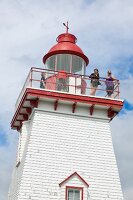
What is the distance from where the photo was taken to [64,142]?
17688 millimetres

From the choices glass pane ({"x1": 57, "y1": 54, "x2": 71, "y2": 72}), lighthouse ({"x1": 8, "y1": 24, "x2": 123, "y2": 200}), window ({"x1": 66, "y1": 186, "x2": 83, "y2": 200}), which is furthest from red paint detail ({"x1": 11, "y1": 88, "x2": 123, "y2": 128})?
window ({"x1": 66, "y1": 186, "x2": 83, "y2": 200})

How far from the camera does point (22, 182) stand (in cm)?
1659

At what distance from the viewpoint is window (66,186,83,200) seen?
16781 mm

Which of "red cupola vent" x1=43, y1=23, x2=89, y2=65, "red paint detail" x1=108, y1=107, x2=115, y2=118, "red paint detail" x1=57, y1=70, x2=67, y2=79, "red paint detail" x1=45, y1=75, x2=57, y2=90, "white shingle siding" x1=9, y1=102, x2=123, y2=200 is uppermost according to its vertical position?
"red cupola vent" x1=43, y1=23, x2=89, y2=65

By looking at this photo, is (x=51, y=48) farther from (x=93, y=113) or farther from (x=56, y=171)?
(x=56, y=171)

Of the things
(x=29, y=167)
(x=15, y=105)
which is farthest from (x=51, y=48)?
(x=29, y=167)

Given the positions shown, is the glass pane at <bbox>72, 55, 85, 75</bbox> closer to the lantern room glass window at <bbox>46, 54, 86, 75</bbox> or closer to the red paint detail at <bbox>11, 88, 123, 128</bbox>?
the lantern room glass window at <bbox>46, 54, 86, 75</bbox>

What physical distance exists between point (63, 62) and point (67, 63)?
19 cm

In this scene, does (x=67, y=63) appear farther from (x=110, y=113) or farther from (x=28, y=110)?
(x=110, y=113)

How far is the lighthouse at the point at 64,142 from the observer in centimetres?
1683

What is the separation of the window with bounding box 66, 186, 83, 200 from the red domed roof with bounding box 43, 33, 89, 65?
5924 millimetres

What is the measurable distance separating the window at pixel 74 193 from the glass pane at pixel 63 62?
17.6ft

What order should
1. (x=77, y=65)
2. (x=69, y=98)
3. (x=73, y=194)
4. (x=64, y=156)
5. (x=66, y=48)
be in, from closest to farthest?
(x=73, y=194) < (x=64, y=156) < (x=69, y=98) < (x=66, y=48) < (x=77, y=65)

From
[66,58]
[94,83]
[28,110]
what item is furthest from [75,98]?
[66,58]
